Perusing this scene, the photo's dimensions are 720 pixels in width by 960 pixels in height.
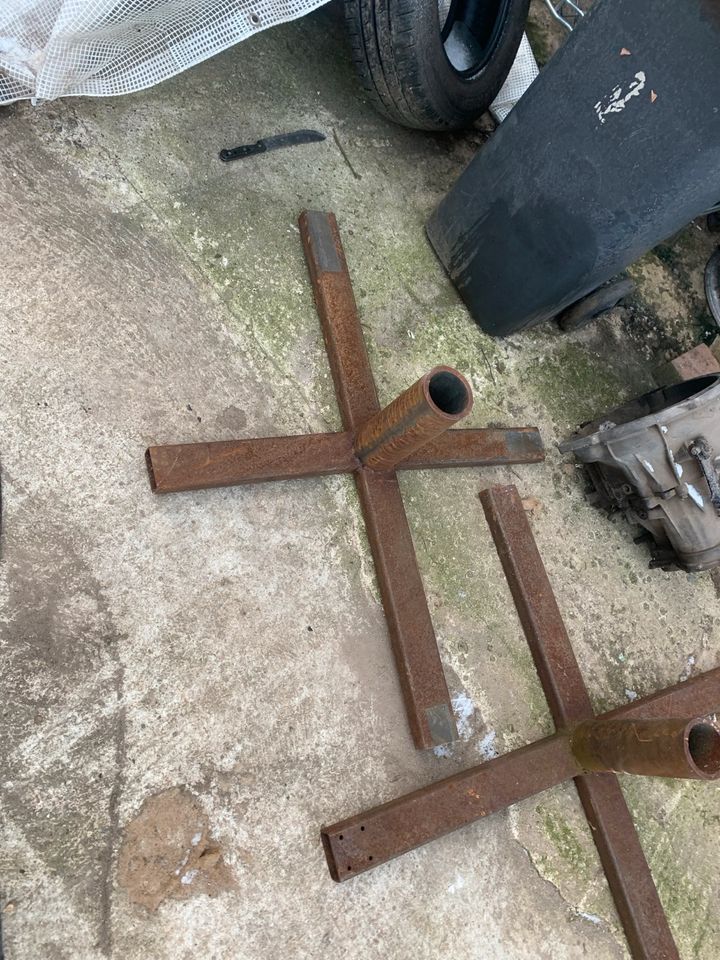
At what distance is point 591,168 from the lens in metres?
1.52

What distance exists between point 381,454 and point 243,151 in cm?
91

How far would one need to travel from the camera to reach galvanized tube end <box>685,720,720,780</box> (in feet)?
3.92

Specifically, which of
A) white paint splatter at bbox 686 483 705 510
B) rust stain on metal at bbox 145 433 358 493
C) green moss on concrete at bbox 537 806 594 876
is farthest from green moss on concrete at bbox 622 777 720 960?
rust stain on metal at bbox 145 433 358 493

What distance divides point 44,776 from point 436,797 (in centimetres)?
73

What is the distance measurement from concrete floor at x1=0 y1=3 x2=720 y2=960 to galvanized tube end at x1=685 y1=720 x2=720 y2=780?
0.42 m

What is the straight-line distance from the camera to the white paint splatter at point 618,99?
137 cm

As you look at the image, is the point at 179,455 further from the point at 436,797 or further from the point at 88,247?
the point at 436,797

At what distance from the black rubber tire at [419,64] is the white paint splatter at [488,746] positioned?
1.63m

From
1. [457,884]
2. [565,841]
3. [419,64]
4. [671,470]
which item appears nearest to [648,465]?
[671,470]

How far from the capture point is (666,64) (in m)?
1.32

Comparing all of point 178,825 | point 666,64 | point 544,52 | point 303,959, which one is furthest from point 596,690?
→ point 544,52

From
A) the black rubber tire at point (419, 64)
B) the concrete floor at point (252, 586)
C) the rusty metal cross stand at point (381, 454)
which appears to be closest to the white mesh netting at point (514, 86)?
the black rubber tire at point (419, 64)

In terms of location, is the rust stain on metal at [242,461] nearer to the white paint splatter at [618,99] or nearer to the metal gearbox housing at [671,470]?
the metal gearbox housing at [671,470]

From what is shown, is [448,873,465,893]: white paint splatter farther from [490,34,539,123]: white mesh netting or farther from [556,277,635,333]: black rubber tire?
[490,34,539,123]: white mesh netting
